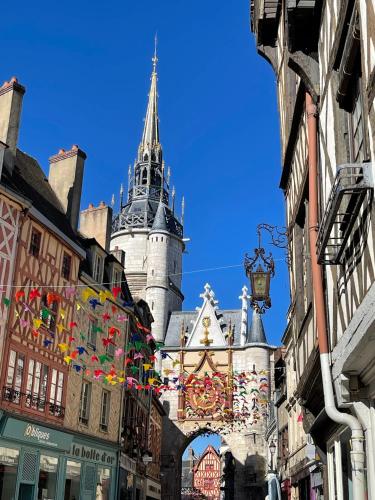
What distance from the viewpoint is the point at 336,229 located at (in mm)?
5082

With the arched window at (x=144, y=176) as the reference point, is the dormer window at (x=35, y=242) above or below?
below

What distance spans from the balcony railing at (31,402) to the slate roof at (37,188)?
4460mm

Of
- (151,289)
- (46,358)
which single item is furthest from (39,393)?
(151,289)

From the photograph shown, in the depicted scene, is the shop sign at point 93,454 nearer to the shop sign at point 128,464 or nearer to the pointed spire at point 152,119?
the shop sign at point 128,464

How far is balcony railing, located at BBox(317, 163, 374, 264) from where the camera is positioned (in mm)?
3838

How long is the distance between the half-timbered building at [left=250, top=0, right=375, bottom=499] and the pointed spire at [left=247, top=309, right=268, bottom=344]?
31.5 meters

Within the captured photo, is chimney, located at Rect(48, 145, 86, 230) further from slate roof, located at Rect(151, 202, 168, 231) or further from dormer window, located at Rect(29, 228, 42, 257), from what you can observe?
slate roof, located at Rect(151, 202, 168, 231)

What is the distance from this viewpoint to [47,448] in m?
14.7

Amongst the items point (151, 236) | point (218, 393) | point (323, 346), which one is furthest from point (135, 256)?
point (323, 346)

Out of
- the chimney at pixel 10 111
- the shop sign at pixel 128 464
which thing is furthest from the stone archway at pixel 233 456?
the chimney at pixel 10 111

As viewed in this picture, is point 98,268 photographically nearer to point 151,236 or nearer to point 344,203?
point 344,203

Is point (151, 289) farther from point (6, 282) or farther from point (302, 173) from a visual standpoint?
point (302, 173)

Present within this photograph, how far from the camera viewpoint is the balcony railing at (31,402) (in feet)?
43.2

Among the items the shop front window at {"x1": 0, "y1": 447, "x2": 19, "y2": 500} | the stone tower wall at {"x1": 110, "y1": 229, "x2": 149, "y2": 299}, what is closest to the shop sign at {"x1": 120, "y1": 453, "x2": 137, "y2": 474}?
the shop front window at {"x1": 0, "y1": 447, "x2": 19, "y2": 500}
